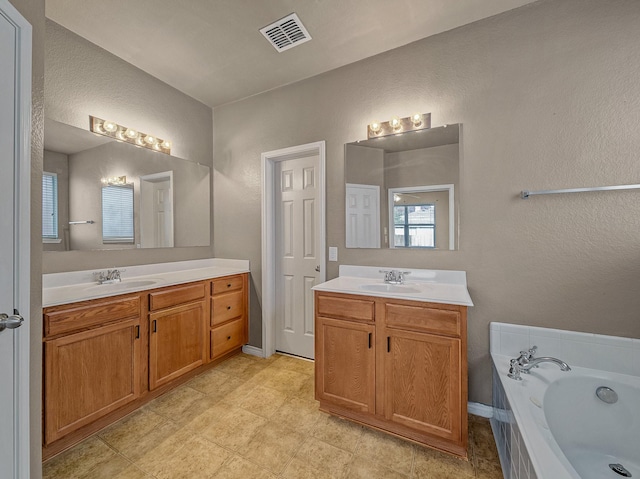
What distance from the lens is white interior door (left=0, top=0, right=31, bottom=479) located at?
891 millimetres

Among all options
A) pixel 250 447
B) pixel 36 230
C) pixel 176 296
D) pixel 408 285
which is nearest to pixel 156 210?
pixel 176 296

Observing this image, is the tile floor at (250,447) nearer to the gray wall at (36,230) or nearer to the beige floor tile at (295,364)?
the beige floor tile at (295,364)

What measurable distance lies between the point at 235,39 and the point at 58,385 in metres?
2.51

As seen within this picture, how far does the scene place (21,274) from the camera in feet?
3.10

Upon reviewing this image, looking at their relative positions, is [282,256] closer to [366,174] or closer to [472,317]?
[366,174]

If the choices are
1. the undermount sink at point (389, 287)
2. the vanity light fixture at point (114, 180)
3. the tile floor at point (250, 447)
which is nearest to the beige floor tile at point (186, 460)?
the tile floor at point (250, 447)

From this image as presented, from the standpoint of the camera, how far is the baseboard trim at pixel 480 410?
1.80 metres

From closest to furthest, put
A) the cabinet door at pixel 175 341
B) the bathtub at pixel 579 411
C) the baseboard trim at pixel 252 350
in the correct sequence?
the bathtub at pixel 579 411, the cabinet door at pixel 175 341, the baseboard trim at pixel 252 350

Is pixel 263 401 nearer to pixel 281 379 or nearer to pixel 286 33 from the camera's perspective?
pixel 281 379

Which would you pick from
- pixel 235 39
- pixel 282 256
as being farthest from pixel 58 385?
pixel 235 39

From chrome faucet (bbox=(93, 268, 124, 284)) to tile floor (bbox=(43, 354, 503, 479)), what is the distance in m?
0.97

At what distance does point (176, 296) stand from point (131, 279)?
1.59 feet

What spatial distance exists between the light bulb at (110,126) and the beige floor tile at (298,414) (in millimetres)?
2562

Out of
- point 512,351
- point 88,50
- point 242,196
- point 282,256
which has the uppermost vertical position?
point 88,50
